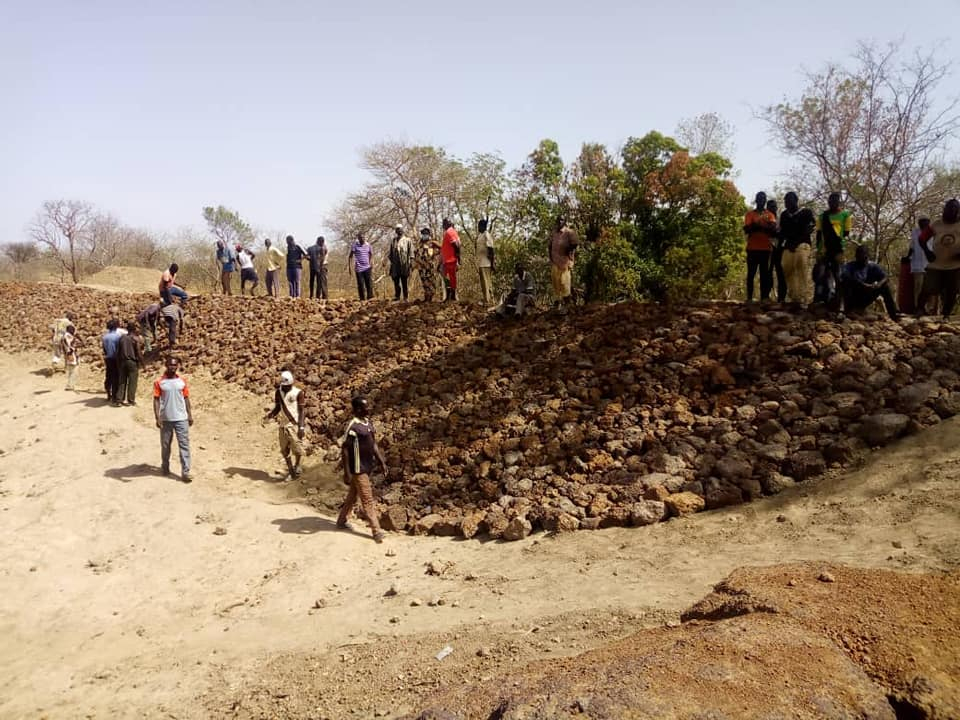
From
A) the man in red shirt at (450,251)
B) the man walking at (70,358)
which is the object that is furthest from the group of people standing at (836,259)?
the man walking at (70,358)

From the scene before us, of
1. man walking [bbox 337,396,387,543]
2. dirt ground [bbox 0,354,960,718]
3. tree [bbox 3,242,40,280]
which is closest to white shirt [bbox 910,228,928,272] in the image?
dirt ground [bbox 0,354,960,718]

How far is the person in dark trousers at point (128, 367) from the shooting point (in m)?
11.1

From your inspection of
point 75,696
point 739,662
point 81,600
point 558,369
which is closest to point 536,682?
point 739,662

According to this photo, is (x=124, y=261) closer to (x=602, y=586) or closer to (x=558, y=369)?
(x=558, y=369)

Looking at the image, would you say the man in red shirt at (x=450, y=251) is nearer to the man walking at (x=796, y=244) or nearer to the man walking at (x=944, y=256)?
the man walking at (x=796, y=244)

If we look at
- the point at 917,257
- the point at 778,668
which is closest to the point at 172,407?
the point at 778,668

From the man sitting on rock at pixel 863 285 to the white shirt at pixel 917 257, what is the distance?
3.39 ft

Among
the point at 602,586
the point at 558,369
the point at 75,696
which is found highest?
the point at 558,369

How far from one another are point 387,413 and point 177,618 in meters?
4.29

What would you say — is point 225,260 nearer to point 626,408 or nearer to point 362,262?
point 362,262

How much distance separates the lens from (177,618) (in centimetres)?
623

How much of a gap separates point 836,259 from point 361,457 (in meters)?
6.50

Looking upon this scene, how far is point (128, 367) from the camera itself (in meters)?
11.5

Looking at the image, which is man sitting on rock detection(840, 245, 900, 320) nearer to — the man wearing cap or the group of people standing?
the group of people standing
